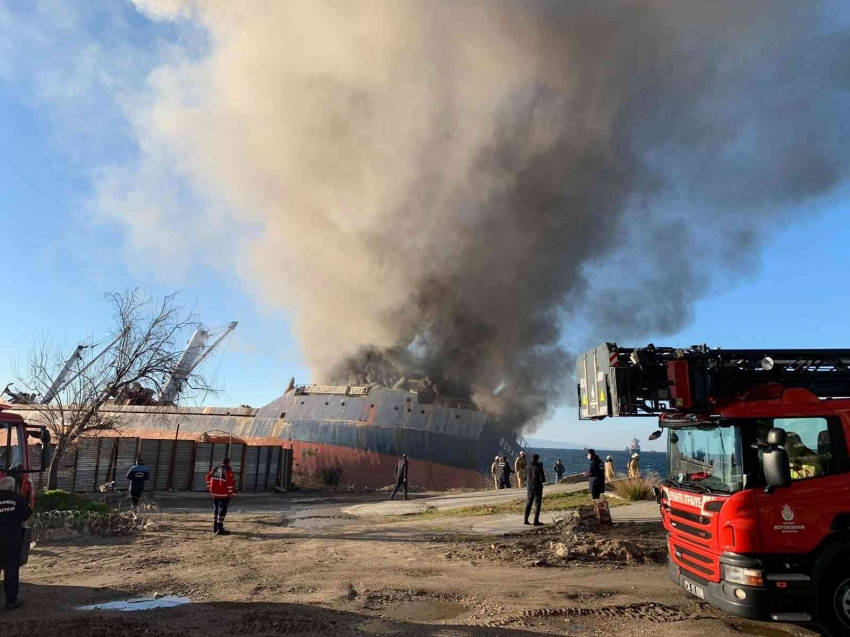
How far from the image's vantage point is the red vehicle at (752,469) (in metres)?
4.97

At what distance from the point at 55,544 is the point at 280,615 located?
22.7 feet

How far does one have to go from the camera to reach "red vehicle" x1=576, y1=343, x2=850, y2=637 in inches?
196

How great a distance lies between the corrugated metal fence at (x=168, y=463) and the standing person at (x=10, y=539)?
607 inches

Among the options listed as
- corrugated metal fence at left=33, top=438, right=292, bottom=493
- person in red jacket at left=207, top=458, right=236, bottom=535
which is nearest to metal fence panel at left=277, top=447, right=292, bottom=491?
corrugated metal fence at left=33, top=438, right=292, bottom=493

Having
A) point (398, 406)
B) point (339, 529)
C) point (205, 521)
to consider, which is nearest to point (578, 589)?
point (339, 529)

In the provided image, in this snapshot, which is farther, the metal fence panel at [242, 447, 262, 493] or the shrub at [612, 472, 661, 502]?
the metal fence panel at [242, 447, 262, 493]

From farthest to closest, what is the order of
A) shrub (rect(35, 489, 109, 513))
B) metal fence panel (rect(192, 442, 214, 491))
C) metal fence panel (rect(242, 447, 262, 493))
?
metal fence panel (rect(242, 447, 262, 493)), metal fence panel (rect(192, 442, 214, 491)), shrub (rect(35, 489, 109, 513))

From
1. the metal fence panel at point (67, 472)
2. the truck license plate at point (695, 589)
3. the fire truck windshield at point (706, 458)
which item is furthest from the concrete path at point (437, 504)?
the truck license plate at point (695, 589)

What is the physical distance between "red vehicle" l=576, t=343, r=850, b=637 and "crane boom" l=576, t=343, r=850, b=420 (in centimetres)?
1

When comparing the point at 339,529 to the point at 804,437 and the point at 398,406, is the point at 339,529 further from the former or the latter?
the point at 398,406

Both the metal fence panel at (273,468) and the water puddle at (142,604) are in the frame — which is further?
the metal fence panel at (273,468)

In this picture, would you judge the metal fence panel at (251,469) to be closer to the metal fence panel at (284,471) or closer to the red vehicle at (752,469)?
the metal fence panel at (284,471)

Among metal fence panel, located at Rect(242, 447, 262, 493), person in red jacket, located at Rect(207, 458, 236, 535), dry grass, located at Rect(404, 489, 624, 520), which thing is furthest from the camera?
metal fence panel, located at Rect(242, 447, 262, 493)

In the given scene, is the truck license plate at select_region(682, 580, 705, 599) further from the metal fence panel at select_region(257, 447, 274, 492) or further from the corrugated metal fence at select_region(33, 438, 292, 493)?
the metal fence panel at select_region(257, 447, 274, 492)
